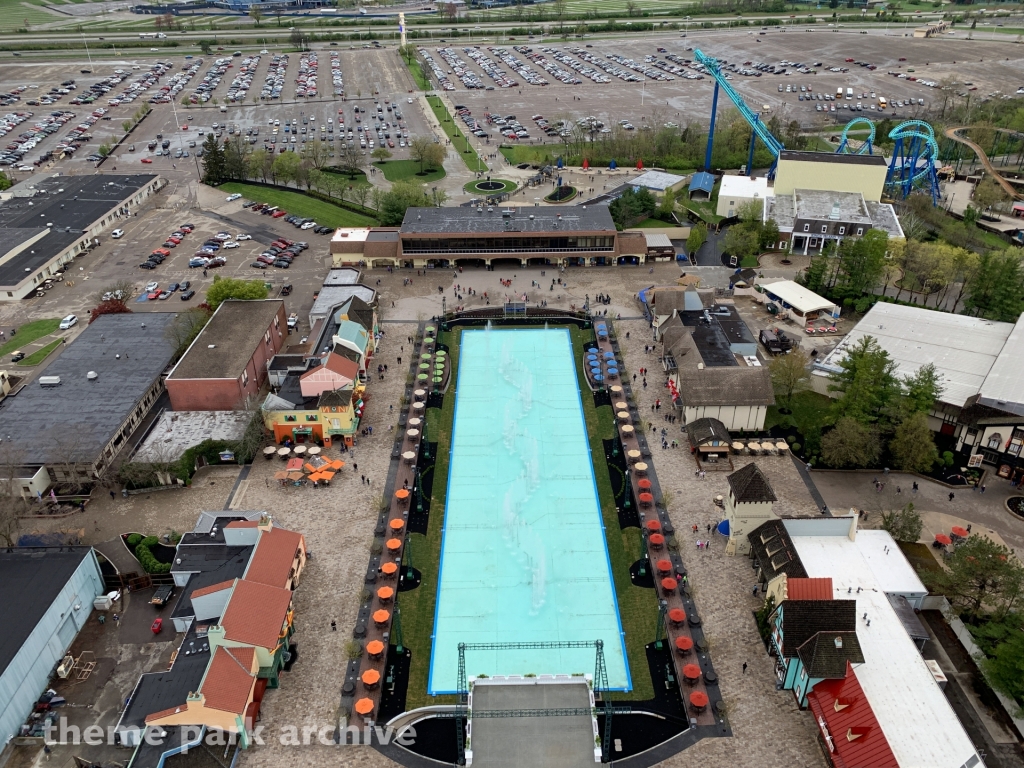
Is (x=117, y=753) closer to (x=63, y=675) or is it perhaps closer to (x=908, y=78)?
(x=63, y=675)

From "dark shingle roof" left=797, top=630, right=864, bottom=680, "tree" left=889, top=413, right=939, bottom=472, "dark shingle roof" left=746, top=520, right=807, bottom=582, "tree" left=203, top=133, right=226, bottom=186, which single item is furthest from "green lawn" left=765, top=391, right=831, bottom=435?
"tree" left=203, top=133, right=226, bottom=186

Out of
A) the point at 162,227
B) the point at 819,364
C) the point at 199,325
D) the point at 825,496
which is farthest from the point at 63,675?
the point at 162,227

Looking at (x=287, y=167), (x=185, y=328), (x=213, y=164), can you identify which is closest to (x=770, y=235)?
(x=185, y=328)

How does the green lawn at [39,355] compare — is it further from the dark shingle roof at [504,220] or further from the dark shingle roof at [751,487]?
the dark shingle roof at [751,487]

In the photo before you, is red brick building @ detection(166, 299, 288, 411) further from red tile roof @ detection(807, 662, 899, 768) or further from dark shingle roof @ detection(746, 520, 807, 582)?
red tile roof @ detection(807, 662, 899, 768)

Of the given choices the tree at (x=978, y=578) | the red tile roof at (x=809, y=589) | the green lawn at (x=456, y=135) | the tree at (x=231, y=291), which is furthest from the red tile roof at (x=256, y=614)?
the green lawn at (x=456, y=135)

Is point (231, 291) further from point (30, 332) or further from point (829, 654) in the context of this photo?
point (829, 654)
